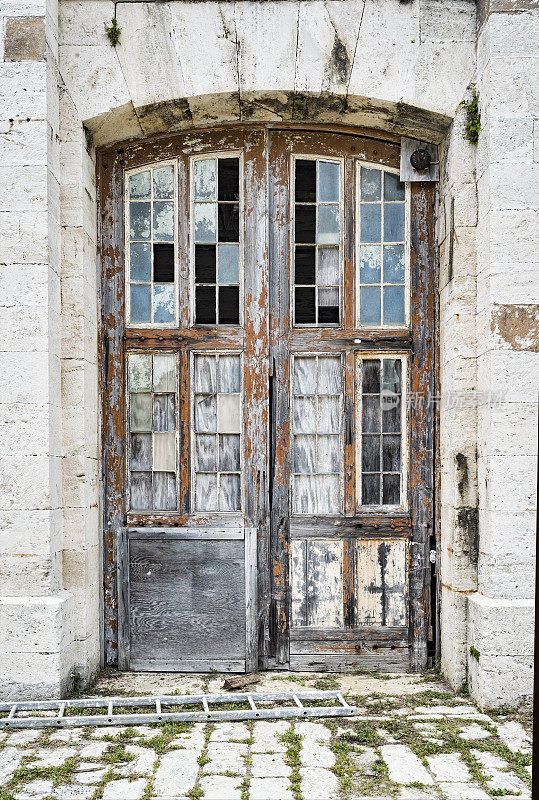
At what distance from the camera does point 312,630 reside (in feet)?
15.2

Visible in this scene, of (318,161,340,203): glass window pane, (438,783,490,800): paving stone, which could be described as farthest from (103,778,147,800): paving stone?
(318,161,340,203): glass window pane

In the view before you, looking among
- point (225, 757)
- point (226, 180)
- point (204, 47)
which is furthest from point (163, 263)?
point (225, 757)

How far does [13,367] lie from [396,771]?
2927 mm

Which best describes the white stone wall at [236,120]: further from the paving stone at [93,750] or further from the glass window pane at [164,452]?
the paving stone at [93,750]

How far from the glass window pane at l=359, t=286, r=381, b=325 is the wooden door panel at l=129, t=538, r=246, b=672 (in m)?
1.67

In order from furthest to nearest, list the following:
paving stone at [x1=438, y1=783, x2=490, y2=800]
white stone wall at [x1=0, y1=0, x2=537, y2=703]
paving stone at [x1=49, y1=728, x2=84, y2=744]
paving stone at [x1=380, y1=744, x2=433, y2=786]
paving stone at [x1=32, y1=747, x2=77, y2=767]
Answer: white stone wall at [x1=0, y1=0, x2=537, y2=703]
paving stone at [x1=49, y1=728, x2=84, y2=744]
paving stone at [x1=32, y1=747, x2=77, y2=767]
paving stone at [x1=380, y1=744, x2=433, y2=786]
paving stone at [x1=438, y1=783, x2=490, y2=800]

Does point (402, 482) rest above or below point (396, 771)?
above

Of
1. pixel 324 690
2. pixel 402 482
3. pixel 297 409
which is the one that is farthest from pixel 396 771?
pixel 297 409

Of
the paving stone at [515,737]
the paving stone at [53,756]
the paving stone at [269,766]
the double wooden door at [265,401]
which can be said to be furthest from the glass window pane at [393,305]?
the paving stone at [53,756]

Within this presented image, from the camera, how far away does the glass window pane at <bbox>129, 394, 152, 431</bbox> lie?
473 centimetres

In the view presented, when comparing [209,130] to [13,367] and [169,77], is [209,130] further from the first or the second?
[13,367]

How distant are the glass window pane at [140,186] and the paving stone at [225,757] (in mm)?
3309

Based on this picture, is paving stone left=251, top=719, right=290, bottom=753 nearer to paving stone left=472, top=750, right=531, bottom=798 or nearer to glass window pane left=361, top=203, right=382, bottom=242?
paving stone left=472, top=750, right=531, bottom=798

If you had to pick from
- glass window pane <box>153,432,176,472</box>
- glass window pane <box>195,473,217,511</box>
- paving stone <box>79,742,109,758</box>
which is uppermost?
glass window pane <box>153,432,176,472</box>
